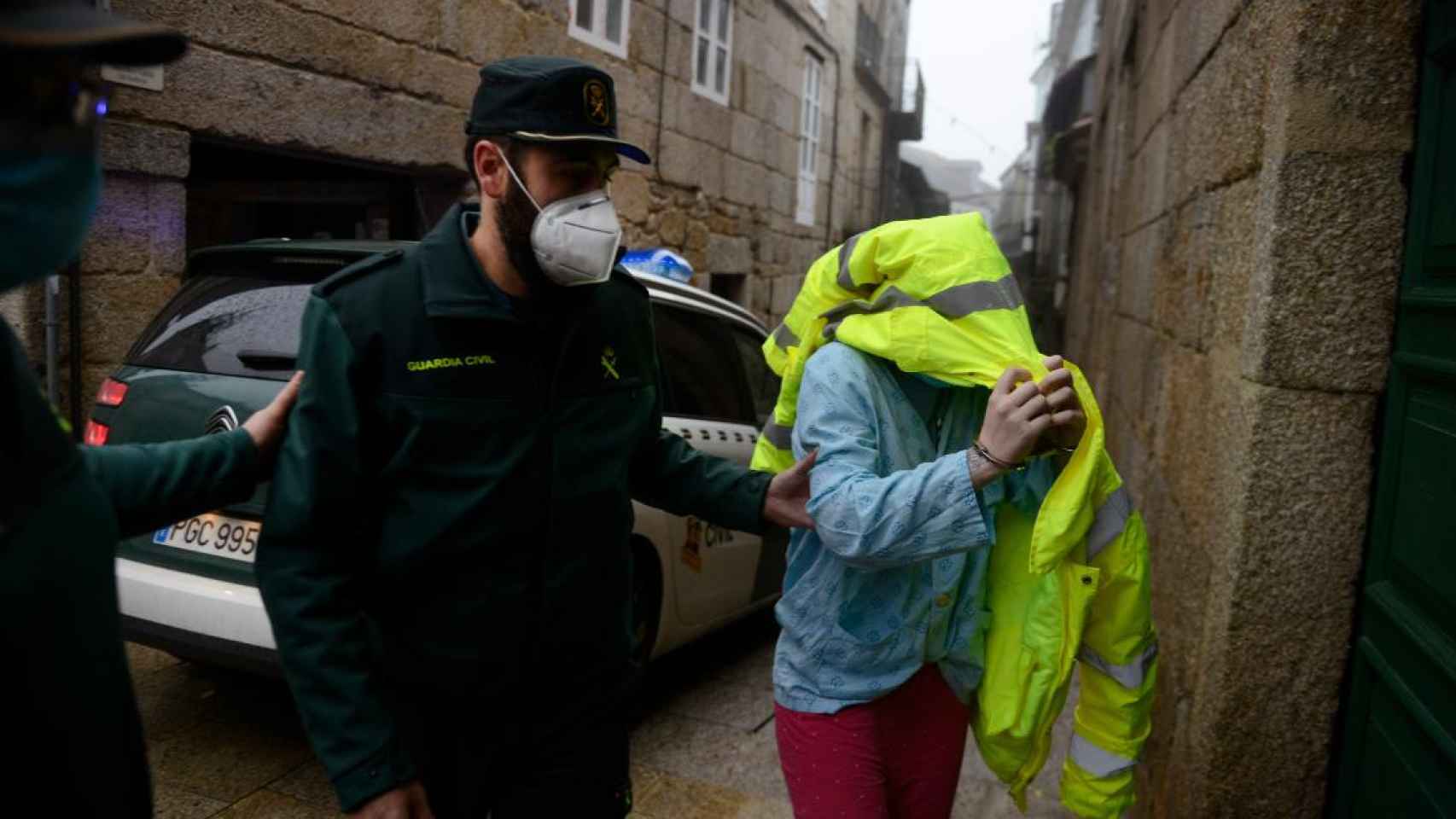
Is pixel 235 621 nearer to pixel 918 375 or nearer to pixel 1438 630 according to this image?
pixel 918 375

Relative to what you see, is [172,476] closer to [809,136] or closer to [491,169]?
[491,169]

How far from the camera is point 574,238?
1.91 metres

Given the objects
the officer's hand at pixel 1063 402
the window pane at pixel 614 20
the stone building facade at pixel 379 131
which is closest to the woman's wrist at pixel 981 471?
the officer's hand at pixel 1063 402

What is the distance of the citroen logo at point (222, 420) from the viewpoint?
3.40 m

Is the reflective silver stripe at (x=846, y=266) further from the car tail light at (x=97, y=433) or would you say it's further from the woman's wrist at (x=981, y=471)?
the car tail light at (x=97, y=433)

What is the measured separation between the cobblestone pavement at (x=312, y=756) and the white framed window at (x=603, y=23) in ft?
19.1

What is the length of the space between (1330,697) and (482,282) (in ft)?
6.53

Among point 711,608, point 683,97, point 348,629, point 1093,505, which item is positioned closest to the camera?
point 348,629

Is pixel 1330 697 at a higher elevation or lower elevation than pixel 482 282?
lower

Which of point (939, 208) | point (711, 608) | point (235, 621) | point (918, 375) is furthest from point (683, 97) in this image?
point (939, 208)

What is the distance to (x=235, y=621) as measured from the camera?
3326 mm

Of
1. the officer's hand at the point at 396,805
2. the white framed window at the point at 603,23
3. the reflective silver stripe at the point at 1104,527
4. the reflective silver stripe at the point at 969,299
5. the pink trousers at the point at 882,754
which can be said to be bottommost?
the pink trousers at the point at 882,754

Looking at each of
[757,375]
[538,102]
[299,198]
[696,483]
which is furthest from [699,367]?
[299,198]

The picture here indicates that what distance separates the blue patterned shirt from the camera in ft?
6.66
